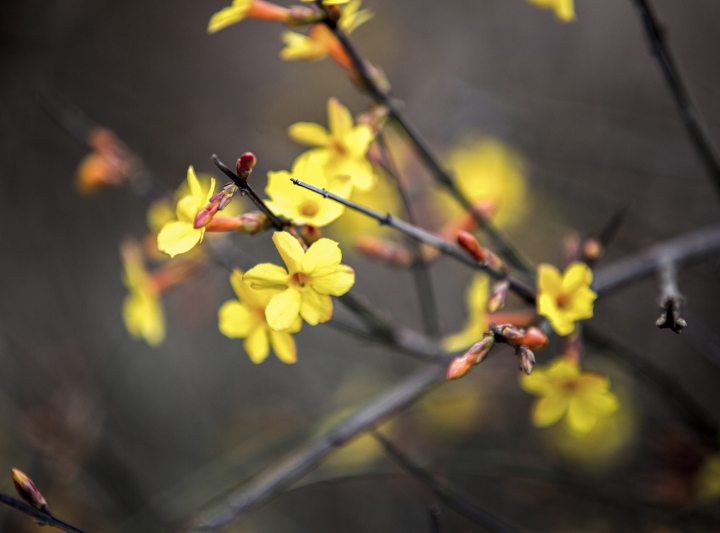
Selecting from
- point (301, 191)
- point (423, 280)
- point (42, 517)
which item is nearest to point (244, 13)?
point (301, 191)

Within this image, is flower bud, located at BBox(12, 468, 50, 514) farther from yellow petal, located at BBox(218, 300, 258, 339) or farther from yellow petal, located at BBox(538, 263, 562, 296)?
yellow petal, located at BBox(538, 263, 562, 296)

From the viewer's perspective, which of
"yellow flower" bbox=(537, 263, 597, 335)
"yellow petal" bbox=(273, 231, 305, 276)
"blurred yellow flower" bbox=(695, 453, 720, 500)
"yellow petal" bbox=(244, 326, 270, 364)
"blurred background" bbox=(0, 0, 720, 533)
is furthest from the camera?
"blurred background" bbox=(0, 0, 720, 533)

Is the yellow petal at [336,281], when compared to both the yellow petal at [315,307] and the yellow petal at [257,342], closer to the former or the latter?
the yellow petal at [315,307]

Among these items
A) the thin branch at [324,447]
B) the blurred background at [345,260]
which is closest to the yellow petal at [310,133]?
the thin branch at [324,447]

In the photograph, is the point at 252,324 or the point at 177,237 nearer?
the point at 177,237

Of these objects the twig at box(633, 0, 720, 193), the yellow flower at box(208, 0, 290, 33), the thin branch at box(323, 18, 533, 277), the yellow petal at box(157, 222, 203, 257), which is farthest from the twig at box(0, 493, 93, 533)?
the twig at box(633, 0, 720, 193)

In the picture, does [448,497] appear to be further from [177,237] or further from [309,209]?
[177,237]

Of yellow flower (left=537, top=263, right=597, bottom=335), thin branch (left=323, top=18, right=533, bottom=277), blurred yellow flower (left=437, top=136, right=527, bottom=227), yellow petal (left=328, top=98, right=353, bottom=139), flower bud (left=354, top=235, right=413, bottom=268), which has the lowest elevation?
yellow flower (left=537, top=263, right=597, bottom=335)
